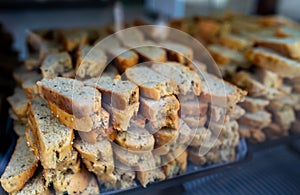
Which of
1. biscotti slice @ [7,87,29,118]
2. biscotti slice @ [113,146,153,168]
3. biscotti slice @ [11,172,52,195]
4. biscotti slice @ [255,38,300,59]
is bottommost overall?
biscotti slice @ [11,172,52,195]

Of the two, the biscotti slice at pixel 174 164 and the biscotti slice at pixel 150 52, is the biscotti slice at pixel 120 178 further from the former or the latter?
the biscotti slice at pixel 150 52

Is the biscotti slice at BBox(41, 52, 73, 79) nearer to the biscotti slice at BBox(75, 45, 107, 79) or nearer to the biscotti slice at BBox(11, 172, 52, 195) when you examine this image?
the biscotti slice at BBox(75, 45, 107, 79)

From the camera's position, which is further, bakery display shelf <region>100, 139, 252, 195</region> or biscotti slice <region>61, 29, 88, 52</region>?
biscotti slice <region>61, 29, 88, 52</region>

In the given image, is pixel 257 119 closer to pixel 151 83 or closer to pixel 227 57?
pixel 227 57

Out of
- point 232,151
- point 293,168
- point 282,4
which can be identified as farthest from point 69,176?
point 282,4

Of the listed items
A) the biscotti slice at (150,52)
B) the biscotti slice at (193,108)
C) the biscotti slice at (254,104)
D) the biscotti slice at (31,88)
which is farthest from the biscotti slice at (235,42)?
the biscotti slice at (31,88)

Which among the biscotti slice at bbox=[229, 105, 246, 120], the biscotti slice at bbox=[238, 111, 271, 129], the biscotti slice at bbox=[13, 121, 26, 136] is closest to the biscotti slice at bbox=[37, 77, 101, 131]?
the biscotti slice at bbox=[13, 121, 26, 136]

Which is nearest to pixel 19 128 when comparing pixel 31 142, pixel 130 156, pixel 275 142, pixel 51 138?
pixel 31 142

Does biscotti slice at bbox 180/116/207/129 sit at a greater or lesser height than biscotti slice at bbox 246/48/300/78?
lesser
